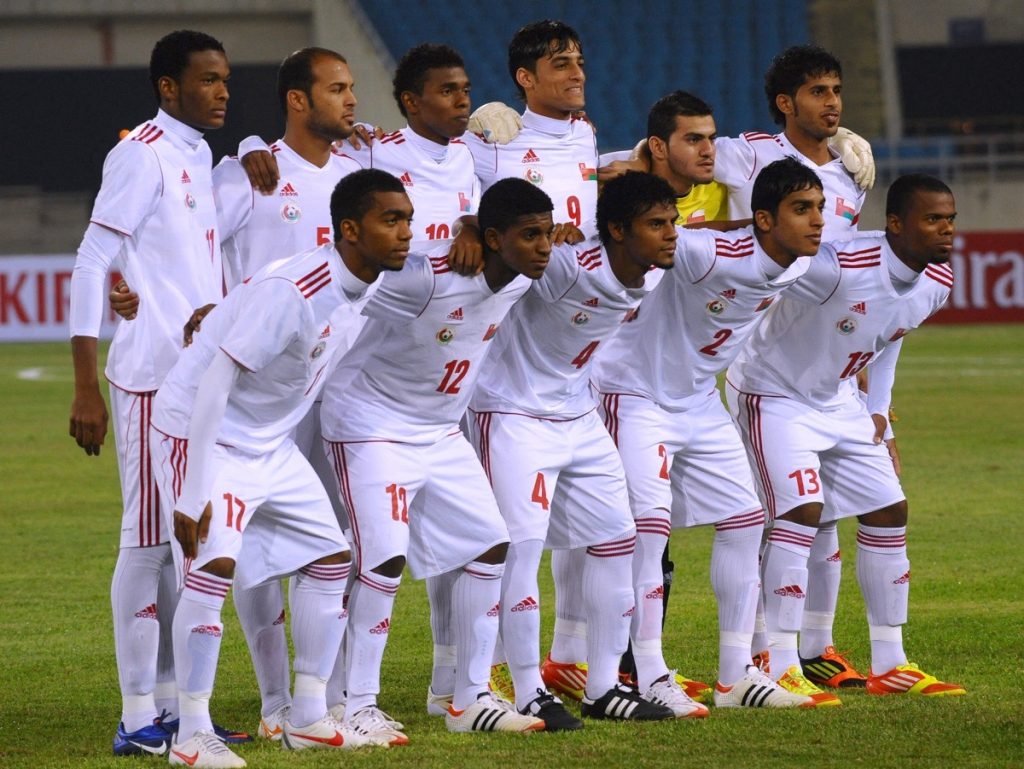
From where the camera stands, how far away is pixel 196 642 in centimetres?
495

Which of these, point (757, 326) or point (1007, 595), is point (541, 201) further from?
point (1007, 595)

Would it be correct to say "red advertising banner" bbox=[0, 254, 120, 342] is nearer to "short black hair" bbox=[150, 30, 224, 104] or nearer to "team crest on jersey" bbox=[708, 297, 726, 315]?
"short black hair" bbox=[150, 30, 224, 104]

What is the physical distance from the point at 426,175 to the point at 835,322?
1.61 meters

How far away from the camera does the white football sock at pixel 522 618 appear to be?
559cm

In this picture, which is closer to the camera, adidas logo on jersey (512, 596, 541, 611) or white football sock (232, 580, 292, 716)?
white football sock (232, 580, 292, 716)

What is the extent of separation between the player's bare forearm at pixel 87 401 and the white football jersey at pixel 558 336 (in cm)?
132

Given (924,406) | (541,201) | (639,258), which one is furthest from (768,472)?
(924,406)

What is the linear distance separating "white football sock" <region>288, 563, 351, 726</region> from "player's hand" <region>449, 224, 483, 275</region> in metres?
1.03

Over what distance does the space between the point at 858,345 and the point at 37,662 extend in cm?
355

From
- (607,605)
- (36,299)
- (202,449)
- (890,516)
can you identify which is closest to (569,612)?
(607,605)

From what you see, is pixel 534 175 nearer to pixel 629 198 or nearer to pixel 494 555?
pixel 629 198

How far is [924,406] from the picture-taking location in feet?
53.2

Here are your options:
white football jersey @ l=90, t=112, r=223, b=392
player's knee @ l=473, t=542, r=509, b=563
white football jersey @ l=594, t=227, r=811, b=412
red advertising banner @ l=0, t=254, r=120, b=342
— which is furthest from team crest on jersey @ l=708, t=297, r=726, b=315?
red advertising banner @ l=0, t=254, r=120, b=342

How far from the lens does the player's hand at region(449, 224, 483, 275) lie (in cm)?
534
